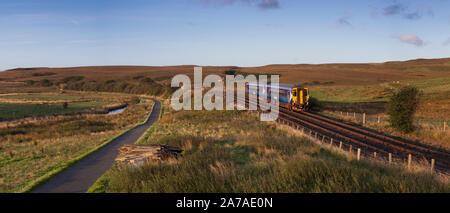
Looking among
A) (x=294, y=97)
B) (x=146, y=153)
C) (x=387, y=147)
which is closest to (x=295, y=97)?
(x=294, y=97)

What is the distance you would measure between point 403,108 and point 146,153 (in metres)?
21.0

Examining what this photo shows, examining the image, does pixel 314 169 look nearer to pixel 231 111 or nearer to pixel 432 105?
pixel 231 111

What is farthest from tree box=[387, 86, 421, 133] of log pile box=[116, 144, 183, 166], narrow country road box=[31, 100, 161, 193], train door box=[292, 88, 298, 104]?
narrow country road box=[31, 100, 161, 193]

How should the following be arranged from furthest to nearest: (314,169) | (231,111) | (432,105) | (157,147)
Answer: (432,105) → (231,111) → (157,147) → (314,169)

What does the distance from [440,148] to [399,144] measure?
2091 millimetres

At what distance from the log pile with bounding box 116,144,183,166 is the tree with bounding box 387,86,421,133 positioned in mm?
18628

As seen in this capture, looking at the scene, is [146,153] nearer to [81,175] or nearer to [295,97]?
[81,175]

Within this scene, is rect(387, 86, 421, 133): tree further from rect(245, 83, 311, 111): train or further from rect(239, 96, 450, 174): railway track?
rect(245, 83, 311, 111): train

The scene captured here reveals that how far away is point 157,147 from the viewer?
11.7 m

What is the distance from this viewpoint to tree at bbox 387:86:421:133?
874 inches

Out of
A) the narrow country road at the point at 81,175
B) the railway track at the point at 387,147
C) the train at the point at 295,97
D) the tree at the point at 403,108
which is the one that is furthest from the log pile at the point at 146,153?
the train at the point at 295,97
